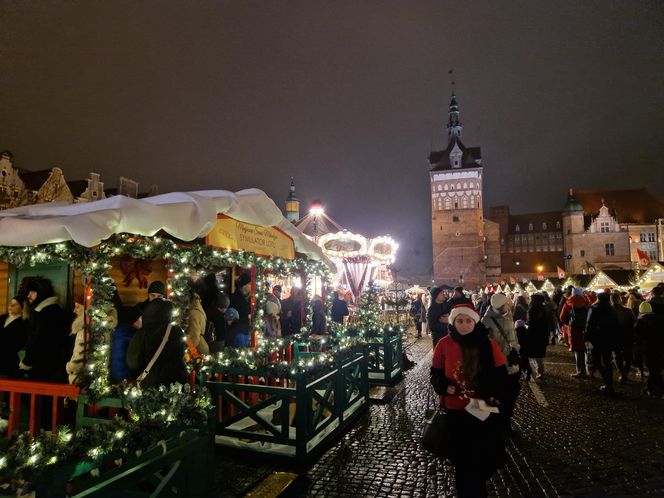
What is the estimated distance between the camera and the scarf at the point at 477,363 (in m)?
3.40

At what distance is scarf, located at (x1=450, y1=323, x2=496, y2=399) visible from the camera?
340cm

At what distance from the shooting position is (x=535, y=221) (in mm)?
79938

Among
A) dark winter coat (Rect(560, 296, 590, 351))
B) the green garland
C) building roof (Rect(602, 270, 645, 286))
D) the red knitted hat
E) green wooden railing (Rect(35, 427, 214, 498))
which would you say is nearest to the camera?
green wooden railing (Rect(35, 427, 214, 498))

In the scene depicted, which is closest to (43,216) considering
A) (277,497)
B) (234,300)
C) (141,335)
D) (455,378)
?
(141,335)

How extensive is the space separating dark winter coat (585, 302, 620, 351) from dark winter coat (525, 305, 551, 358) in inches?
37.4

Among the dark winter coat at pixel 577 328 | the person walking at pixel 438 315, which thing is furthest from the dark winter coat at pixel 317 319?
the dark winter coat at pixel 577 328

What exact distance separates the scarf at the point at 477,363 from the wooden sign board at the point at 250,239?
13.0ft

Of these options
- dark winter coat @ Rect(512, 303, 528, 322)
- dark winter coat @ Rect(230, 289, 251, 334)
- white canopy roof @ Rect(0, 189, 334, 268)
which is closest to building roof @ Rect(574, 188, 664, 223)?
dark winter coat @ Rect(512, 303, 528, 322)

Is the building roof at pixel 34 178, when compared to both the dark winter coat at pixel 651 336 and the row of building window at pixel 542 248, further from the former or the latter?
the row of building window at pixel 542 248

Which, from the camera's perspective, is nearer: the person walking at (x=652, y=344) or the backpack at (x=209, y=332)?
the backpack at (x=209, y=332)

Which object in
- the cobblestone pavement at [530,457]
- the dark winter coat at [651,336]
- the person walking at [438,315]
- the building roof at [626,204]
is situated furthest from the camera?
the building roof at [626,204]

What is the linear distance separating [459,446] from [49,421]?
5.14 m

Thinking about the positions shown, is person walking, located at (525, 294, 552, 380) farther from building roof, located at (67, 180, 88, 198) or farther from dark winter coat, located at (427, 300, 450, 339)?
building roof, located at (67, 180, 88, 198)

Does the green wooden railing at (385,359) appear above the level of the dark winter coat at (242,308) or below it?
below
